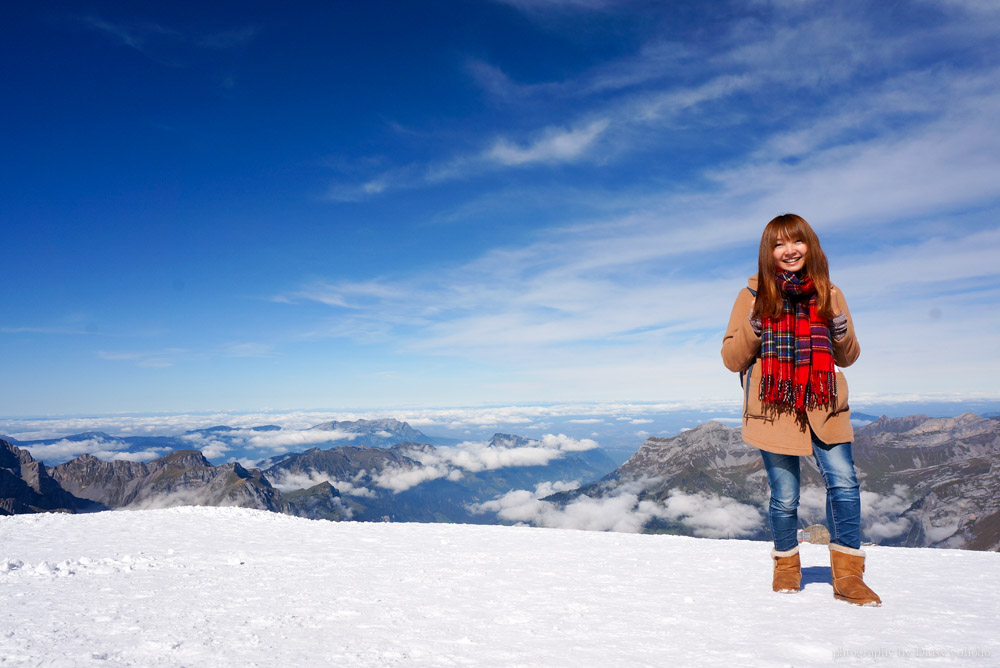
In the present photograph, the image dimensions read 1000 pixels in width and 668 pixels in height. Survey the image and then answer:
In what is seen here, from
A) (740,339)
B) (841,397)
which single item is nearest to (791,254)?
(740,339)

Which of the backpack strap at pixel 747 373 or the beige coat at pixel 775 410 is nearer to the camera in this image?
the beige coat at pixel 775 410

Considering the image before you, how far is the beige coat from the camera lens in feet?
15.2

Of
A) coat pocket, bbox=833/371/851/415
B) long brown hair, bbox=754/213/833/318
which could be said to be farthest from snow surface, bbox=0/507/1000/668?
long brown hair, bbox=754/213/833/318

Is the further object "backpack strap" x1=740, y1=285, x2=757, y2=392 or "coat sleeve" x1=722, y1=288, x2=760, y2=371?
"backpack strap" x1=740, y1=285, x2=757, y2=392

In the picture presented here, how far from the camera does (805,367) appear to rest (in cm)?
463

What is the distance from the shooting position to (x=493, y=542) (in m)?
9.15

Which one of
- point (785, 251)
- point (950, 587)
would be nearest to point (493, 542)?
point (950, 587)

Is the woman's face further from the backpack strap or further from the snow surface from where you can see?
the snow surface

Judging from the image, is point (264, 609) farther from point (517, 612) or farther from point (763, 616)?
point (763, 616)

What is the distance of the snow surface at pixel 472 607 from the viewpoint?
3.46 m

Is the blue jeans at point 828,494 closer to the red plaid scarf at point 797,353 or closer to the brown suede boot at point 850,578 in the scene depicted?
the brown suede boot at point 850,578

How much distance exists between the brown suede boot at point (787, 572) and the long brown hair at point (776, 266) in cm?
245

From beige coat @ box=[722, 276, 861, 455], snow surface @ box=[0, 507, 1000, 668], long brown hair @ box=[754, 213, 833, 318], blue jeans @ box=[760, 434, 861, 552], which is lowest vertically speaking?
snow surface @ box=[0, 507, 1000, 668]

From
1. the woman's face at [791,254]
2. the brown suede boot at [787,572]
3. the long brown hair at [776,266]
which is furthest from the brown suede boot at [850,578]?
the woman's face at [791,254]
